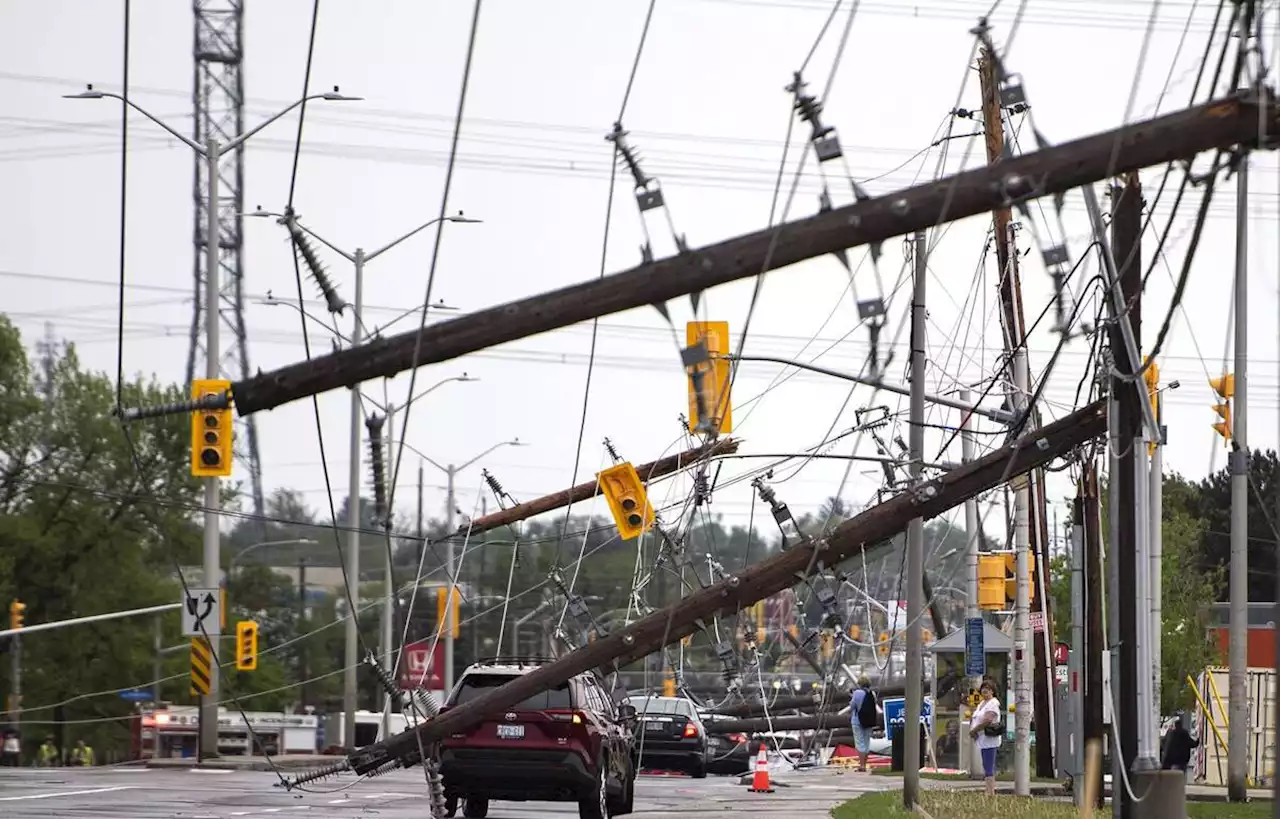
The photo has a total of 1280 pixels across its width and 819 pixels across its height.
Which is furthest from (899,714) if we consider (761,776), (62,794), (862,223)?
(862,223)

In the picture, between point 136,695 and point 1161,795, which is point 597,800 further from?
point 136,695

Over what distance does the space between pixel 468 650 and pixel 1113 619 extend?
312ft

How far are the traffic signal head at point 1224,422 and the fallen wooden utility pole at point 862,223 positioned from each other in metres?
18.1

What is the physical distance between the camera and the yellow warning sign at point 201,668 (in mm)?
40188

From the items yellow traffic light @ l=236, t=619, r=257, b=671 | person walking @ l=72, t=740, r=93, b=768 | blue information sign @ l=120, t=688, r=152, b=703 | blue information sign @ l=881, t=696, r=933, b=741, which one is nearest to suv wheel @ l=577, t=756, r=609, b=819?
blue information sign @ l=881, t=696, r=933, b=741

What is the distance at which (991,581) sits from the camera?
30859mm

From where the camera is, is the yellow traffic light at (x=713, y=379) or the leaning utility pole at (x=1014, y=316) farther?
the leaning utility pole at (x=1014, y=316)

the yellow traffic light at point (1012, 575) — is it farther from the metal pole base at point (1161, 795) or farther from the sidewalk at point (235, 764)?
the sidewalk at point (235, 764)

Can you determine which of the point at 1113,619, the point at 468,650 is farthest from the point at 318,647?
the point at 1113,619

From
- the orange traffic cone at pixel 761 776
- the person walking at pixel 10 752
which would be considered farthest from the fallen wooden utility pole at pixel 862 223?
the person walking at pixel 10 752

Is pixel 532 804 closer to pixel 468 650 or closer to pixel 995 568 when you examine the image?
pixel 995 568

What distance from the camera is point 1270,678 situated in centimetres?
3691

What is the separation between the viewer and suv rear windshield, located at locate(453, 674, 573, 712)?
2358 cm

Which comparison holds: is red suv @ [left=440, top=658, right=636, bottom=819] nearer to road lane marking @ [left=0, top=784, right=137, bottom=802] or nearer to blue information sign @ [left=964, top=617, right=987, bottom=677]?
road lane marking @ [left=0, top=784, right=137, bottom=802]
